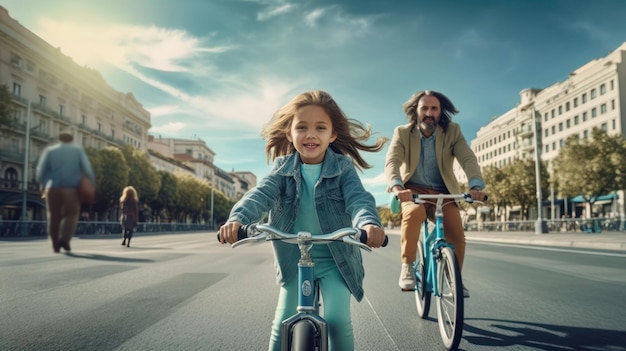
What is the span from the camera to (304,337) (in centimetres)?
171

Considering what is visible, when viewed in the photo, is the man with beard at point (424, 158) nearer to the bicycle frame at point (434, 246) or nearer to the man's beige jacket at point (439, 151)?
the man's beige jacket at point (439, 151)

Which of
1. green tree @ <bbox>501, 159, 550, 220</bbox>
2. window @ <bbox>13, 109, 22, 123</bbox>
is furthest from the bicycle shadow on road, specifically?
green tree @ <bbox>501, 159, 550, 220</bbox>

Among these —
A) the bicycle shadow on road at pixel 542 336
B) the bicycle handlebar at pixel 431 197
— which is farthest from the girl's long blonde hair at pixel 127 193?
the bicycle shadow on road at pixel 542 336

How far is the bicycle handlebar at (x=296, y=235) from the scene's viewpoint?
1587mm

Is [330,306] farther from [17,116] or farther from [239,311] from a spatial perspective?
[239,311]

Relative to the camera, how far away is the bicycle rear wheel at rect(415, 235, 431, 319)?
13.7ft

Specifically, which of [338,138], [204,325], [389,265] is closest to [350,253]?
[338,138]

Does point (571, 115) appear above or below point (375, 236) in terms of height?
above

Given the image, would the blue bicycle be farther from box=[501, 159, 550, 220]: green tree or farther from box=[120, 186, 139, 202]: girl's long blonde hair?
box=[501, 159, 550, 220]: green tree

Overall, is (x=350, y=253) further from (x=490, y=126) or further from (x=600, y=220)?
(x=490, y=126)

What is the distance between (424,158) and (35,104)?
3.11 meters

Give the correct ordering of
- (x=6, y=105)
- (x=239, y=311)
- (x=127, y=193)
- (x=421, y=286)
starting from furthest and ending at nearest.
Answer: (x=239, y=311)
(x=421, y=286)
(x=127, y=193)
(x=6, y=105)

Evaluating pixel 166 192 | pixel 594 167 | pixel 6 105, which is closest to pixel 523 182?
pixel 594 167

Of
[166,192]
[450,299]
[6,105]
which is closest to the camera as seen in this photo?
[6,105]
